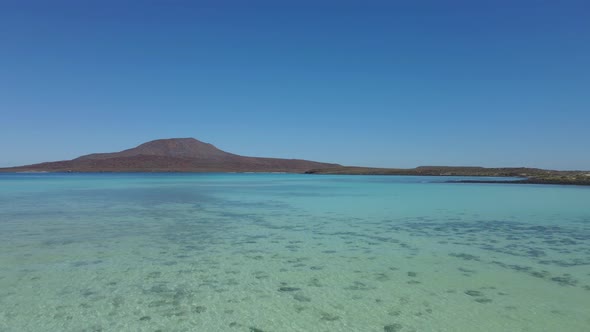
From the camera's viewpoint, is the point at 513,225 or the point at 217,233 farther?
the point at 513,225

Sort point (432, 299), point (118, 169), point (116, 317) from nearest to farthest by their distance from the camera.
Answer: point (116, 317) < point (432, 299) < point (118, 169)

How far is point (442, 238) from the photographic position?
12883 mm

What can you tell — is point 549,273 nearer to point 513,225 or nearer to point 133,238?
point 513,225

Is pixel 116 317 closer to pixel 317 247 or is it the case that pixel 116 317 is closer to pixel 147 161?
pixel 317 247

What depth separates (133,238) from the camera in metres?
12.4

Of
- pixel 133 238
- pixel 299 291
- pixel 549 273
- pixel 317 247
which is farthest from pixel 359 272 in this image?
pixel 133 238

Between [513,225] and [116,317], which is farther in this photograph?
A: [513,225]

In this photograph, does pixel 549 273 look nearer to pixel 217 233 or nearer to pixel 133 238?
pixel 217 233

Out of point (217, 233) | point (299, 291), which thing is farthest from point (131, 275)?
point (217, 233)

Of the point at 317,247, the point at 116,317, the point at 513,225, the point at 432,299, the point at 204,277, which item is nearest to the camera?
the point at 116,317

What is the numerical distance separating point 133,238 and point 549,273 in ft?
36.0

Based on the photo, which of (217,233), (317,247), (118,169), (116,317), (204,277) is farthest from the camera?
(118,169)

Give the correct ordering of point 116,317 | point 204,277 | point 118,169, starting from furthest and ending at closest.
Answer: point 118,169
point 204,277
point 116,317

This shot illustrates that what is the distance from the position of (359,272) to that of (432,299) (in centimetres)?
198
